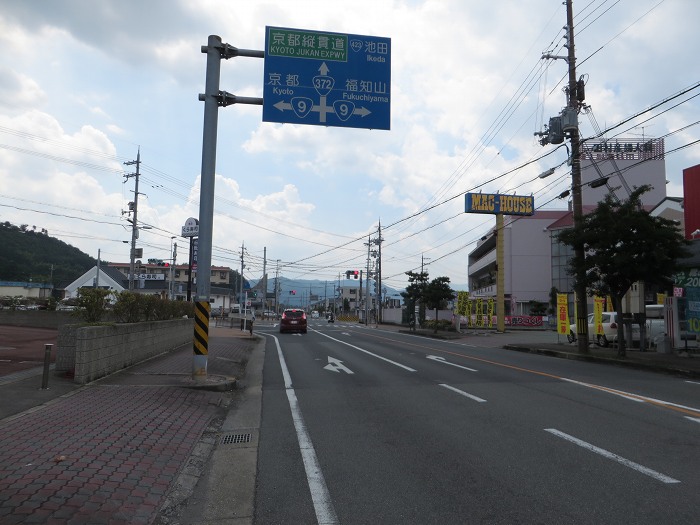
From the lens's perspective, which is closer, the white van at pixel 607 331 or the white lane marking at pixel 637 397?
the white lane marking at pixel 637 397

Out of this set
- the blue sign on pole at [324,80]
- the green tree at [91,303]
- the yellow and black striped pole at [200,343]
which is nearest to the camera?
the yellow and black striped pole at [200,343]

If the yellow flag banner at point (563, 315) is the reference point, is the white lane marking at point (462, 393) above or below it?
below

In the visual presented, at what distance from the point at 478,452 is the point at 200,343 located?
22.4ft

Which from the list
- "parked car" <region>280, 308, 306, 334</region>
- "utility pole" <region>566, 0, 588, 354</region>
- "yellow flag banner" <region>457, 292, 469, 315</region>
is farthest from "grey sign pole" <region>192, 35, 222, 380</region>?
A: "yellow flag banner" <region>457, 292, 469, 315</region>

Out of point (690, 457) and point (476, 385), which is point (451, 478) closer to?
point (690, 457)

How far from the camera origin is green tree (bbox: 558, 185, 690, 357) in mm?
17016

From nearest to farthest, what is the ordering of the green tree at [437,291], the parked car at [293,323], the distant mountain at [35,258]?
the parked car at [293,323]
the green tree at [437,291]
the distant mountain at [35,258]

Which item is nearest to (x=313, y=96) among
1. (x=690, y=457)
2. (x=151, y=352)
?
(x=151, y=352)

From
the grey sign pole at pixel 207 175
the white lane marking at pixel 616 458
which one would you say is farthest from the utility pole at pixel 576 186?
the grey sign pole at pixel 207 175

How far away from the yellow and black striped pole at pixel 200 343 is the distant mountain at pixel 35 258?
72082mm

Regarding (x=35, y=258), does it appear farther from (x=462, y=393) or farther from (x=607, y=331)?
(x=462, y=393)

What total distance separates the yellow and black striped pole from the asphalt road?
4.87 ft

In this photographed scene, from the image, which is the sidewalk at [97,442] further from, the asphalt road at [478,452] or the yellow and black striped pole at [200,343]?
the asphalt road at [478,452]

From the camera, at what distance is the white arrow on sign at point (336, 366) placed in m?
14.6
